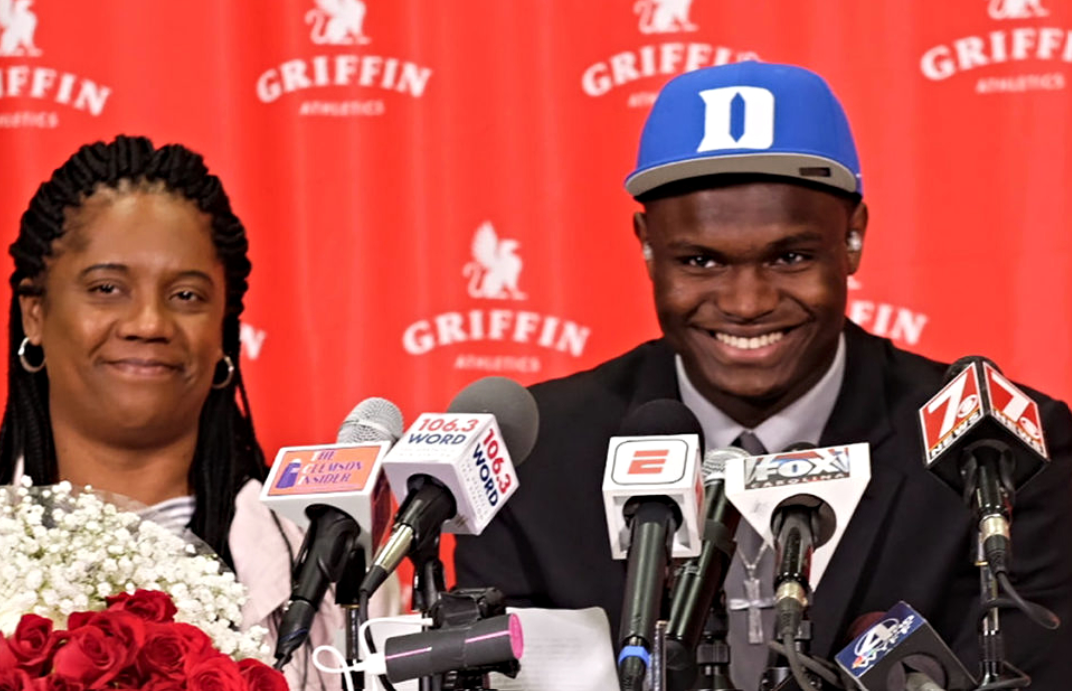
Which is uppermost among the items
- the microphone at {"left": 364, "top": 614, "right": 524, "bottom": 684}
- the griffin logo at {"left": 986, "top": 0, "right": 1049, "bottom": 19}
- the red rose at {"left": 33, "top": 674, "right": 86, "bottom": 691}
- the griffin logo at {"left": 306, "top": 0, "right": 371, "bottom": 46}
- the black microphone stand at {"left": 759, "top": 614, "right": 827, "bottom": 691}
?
the griffin logo at {"left": 306, "top": 0, "right": 371, "bottom": 46}

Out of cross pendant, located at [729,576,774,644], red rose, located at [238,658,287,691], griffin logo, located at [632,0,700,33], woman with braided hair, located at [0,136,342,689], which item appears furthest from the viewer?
griffin logo, located at [632,0,700,33]

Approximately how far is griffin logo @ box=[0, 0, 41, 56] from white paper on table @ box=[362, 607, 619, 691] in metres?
2.24

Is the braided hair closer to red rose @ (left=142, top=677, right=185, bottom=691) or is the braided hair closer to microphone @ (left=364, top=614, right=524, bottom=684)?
microphone @ (left=364, top=614, right=524, bottom=684)

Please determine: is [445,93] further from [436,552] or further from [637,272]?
[436,552]

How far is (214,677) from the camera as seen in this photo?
1.27m

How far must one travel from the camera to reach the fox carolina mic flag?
3266 mm

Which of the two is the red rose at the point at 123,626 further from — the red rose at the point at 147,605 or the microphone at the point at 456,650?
the microphone at the point at 456,650

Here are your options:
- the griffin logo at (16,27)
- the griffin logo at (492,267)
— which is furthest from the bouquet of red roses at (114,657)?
the griffin logo at (16,27)

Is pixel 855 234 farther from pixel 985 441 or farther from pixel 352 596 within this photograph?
pixel 352 596

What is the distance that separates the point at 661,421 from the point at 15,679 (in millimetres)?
769

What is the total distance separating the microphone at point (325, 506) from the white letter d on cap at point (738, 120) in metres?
0.98

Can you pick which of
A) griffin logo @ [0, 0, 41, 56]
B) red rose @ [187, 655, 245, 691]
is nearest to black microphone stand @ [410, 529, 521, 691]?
red rose @ [187, 655, 245, 691]

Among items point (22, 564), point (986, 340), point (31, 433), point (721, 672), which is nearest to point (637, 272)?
→ point (986, 340)

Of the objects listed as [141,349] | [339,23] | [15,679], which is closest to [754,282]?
[141,349]
